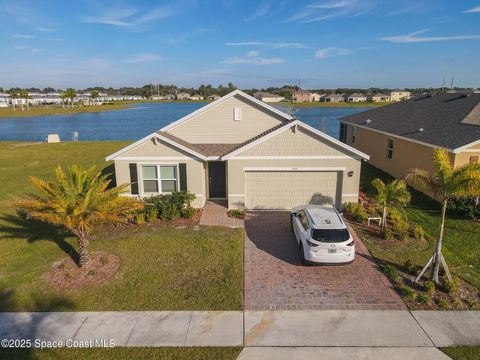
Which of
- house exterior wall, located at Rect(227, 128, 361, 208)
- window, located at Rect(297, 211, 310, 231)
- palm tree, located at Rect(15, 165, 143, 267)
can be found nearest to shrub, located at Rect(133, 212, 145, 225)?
palm tree, located at Rect(15, 165, 143, 267)

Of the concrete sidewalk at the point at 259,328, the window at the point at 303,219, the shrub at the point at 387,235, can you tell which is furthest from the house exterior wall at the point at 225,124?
the concrete sidewalk at the point at 259,328

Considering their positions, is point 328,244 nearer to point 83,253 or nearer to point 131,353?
point 131,353

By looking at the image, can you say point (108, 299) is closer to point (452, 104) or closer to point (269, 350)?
point (269, 350)

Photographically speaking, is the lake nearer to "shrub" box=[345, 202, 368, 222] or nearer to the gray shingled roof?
the gray shingled roof

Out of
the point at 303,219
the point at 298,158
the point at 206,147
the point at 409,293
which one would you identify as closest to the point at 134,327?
the point at 303,219

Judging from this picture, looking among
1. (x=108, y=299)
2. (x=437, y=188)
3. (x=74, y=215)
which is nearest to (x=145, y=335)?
(x=108, y=299)
